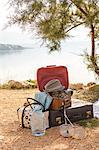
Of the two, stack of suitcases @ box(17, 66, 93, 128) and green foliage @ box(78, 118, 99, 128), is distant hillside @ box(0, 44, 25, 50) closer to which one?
stack of suitcases @ box(17, 66, 93, 128)

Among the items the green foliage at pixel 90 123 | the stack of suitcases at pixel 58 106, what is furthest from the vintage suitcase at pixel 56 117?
the green foliage at pixel 90 123

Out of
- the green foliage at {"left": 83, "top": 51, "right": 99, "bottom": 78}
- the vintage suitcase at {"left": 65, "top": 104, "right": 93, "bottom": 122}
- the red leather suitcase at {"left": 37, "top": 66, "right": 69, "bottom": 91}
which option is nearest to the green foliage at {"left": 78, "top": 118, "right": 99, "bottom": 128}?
the vintage suitcase at {"left": 65, "top": 104, "right": 93, "bottom": 122}

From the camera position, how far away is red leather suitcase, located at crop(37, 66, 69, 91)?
381 cm

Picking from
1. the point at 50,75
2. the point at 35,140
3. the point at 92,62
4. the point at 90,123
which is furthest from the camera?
the point at 92,62

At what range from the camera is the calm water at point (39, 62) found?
5500mm

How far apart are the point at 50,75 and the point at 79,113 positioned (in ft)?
2.01

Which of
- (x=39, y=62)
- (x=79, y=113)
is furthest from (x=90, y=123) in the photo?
(x=39, y=62)

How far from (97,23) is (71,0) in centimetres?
55

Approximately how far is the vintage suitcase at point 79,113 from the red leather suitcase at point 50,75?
1.33 ft

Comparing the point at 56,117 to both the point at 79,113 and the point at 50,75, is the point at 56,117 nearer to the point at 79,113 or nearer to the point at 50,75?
the point at 79,113

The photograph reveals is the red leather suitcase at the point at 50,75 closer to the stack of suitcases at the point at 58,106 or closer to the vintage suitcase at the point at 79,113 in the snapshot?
the stack of suitcases at the point at 58,106

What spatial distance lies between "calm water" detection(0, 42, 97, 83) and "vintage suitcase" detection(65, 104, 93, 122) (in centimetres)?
156

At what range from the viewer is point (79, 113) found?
364 cm

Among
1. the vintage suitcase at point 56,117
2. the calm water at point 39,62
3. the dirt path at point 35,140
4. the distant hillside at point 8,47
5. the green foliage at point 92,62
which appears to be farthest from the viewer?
the distant hillside at point 8,47
